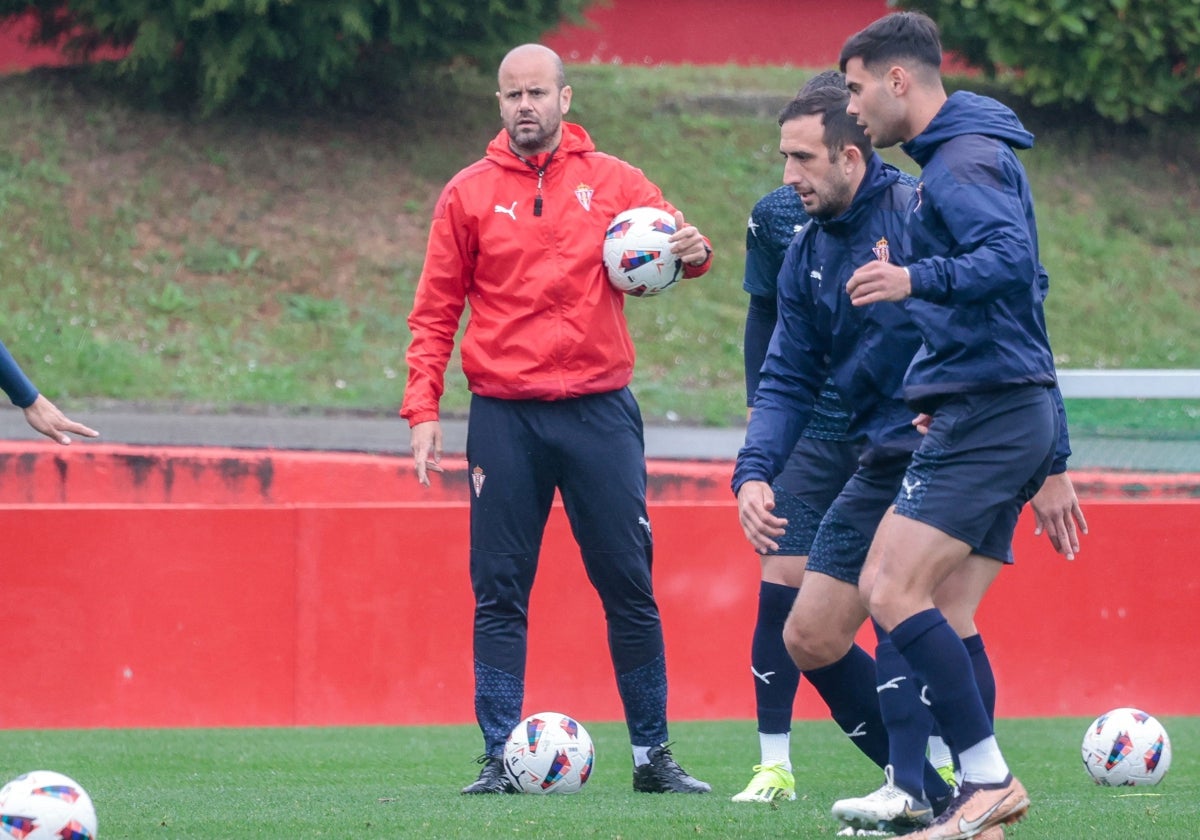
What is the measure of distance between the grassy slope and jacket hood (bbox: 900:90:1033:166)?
9.85 metres

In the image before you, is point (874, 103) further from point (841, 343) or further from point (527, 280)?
point (527, 280)

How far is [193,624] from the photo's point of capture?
25.1ft

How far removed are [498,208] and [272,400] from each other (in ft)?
27.2

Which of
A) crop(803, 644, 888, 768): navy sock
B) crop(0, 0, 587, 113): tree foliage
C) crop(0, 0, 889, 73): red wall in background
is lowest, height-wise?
crop(803, 644, 888, 768): navy sock

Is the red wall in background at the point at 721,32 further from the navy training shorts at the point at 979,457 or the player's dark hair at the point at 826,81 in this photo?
the navy training shorts at the point at 979,457

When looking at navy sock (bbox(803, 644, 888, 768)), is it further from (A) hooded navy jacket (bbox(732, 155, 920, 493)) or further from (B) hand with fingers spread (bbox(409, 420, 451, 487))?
(B) hand with fingers spread (bbox(409, 420, 451, 487))

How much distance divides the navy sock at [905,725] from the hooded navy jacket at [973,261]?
0.78 meters

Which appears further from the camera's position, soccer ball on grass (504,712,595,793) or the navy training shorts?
soccer ball on grass (504,712,595,793)

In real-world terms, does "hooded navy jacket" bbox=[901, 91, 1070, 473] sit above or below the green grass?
above

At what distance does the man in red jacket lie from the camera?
565 cm

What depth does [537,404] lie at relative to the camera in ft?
18.6

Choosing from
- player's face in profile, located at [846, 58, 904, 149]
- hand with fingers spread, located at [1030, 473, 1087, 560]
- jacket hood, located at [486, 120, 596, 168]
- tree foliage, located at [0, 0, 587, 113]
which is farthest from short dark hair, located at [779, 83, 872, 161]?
tree foliage, located at [0, 0, 587, 113]

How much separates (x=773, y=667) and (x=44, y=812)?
241cm

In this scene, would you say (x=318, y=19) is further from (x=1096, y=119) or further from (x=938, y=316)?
(x=938, y=316)
